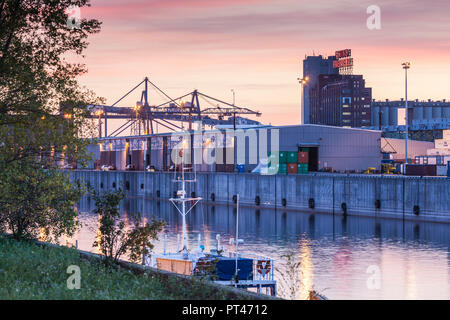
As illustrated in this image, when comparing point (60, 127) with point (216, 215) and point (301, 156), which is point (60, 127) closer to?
point (216, 215)

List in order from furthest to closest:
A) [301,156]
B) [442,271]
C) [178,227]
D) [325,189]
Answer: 1. [301,156]
2. [325,189]
3. [178,227]
4. [442,271]

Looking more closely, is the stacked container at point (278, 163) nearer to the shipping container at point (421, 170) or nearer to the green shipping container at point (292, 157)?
the green shipping container at point (292, 157)

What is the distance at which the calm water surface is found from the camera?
41531mm

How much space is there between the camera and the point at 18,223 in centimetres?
3198

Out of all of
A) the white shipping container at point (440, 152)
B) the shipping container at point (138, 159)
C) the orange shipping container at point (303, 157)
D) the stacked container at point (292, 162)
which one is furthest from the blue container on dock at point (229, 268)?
the shipping container at point (138, 159)

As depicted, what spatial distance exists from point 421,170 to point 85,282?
79.4 m

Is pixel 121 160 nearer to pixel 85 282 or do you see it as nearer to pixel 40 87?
pixel 40 87

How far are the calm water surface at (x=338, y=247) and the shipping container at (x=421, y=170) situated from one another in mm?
18261

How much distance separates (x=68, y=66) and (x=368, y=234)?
4517 centimetres

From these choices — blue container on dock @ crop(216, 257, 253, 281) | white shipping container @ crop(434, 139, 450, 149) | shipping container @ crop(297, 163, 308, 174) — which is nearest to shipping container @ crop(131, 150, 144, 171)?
shipping container @ crop(297, 163, 308, 174)

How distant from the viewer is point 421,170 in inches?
3654

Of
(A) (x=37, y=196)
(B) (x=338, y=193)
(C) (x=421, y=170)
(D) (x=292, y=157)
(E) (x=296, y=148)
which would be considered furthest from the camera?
(E) (x=296, y=148)

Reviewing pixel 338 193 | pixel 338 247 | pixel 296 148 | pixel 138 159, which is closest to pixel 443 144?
pixel 296 148

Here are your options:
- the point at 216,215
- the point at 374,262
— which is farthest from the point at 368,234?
the point at 216,215
